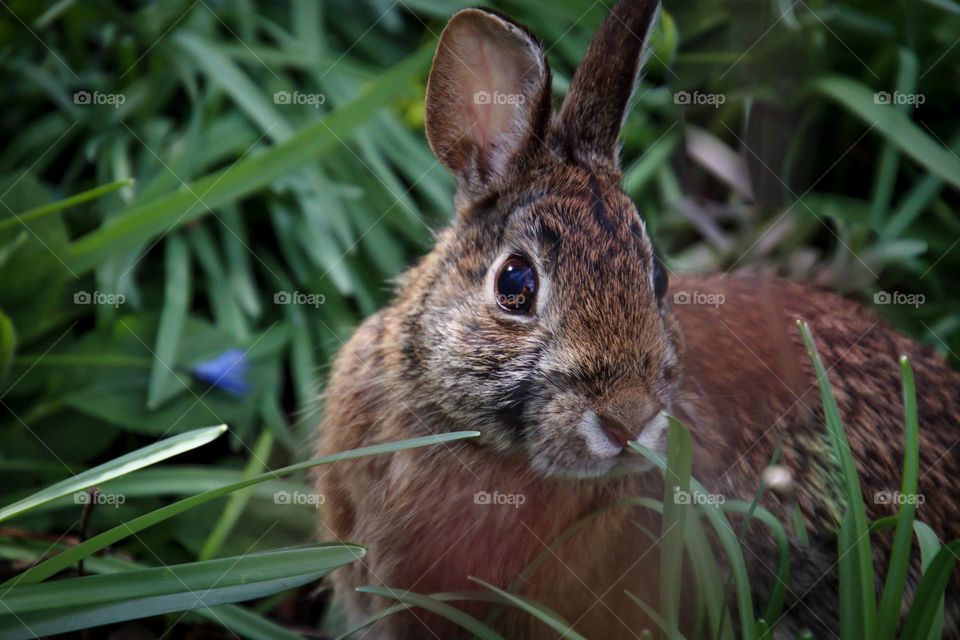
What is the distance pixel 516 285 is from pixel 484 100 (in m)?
0.70

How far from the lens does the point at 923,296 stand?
15.8 feet

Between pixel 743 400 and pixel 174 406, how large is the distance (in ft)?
7.80

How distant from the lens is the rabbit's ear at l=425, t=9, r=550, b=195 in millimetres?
3037

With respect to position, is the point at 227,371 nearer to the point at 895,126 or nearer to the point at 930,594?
the point at 930,594

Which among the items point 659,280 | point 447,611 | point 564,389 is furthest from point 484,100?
point 447,611

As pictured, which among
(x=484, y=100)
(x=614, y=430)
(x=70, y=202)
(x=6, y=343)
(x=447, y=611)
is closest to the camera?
(x=614, y=430)

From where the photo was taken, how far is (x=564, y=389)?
2.62m

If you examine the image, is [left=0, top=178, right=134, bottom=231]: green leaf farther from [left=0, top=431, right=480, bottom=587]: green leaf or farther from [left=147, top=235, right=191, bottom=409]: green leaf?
[left=0, top=431, right=480, bottom=587]: green leaf

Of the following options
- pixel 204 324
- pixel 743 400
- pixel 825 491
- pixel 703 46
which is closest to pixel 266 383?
pixel 204 324

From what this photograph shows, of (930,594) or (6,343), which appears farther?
(6,343)

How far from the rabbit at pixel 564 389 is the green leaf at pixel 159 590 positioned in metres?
0.53

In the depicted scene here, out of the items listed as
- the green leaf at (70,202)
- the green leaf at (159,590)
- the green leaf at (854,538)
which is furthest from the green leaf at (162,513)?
the green leaf at (70,202)

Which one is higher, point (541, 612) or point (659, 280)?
point (659, 280)

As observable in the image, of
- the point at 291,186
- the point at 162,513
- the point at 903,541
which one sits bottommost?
the point at 162,513
